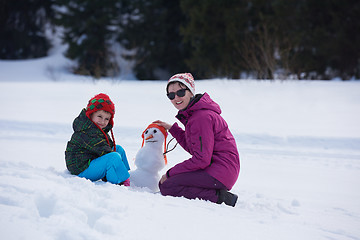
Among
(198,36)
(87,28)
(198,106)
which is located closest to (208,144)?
(198,106)

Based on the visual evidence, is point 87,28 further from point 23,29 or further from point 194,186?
point 194,186

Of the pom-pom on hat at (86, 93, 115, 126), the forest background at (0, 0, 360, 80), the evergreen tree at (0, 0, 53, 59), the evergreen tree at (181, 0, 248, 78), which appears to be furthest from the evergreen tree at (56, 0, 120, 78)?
the pom-pom on hat at (86, 93, 115, 126)

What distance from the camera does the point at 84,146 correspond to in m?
3.24

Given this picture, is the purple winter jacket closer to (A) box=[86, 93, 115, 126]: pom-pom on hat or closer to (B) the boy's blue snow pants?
(B) the boy's blue snow pants

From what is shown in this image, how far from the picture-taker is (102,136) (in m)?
3.32

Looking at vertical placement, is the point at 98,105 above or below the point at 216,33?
below

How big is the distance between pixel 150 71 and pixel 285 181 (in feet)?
64.6

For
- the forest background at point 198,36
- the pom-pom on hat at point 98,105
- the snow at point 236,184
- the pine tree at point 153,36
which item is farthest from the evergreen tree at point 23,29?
the pom-pom on hat at point 98,105

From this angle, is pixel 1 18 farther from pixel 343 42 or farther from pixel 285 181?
pixel 285 181

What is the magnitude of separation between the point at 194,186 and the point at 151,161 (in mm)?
616

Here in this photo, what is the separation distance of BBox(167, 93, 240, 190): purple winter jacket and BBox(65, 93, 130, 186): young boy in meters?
0.51

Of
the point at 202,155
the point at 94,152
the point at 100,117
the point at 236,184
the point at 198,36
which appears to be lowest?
the point at 236,184

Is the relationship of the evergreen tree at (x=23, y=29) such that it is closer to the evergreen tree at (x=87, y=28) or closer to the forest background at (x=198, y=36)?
the forest background at (x=198, y=36)

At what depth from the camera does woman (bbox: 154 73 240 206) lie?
2.97 m
